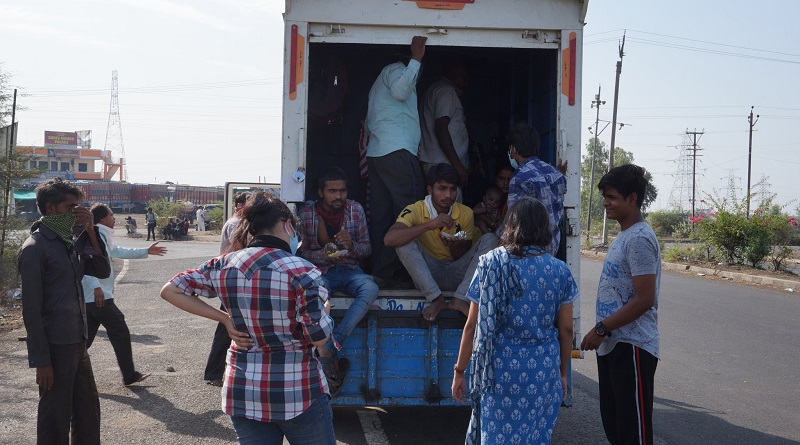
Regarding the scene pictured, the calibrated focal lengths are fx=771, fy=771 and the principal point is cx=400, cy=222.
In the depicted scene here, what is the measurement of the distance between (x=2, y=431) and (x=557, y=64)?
4.72 metres

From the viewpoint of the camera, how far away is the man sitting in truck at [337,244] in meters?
5.02

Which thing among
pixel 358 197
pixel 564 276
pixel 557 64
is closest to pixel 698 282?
pixel 358 197

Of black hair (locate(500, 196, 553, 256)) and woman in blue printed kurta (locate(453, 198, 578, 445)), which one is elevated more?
black hair (locate(500, 196, 553, 256))

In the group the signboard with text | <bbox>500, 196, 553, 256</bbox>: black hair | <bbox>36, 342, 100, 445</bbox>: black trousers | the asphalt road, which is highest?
the signboard with text

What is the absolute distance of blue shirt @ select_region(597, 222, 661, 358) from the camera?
12.9ft

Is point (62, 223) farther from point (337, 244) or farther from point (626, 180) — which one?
point (626, 180)

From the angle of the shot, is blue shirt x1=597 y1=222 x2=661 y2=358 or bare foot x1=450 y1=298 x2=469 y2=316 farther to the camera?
bare foot x1=450 y1=298 x2=469 y2=316

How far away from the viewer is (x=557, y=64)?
5.36 meters

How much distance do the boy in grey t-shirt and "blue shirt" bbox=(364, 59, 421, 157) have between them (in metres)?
2.17

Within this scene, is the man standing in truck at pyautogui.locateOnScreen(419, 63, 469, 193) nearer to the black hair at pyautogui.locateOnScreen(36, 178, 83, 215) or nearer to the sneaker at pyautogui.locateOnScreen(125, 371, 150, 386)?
the black hair at pyautogui.locateOnScreen(36, 178, 83, 215)

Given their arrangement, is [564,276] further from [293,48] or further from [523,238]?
[293,48]

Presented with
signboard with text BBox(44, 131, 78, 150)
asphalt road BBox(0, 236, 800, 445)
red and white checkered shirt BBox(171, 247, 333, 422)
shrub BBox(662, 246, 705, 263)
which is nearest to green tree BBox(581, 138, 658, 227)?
shrub BBox(662, 246, 705, 263)

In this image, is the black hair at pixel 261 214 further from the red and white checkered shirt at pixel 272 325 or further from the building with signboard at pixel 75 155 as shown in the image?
the building with signboard at pixel 75 155

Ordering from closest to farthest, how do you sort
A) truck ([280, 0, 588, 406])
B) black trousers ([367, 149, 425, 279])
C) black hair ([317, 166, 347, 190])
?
truck ([280, 0, 588, 406]), black hair ([317, 166, 347, 190]), black trousers ([367, 149, 425, 279])
